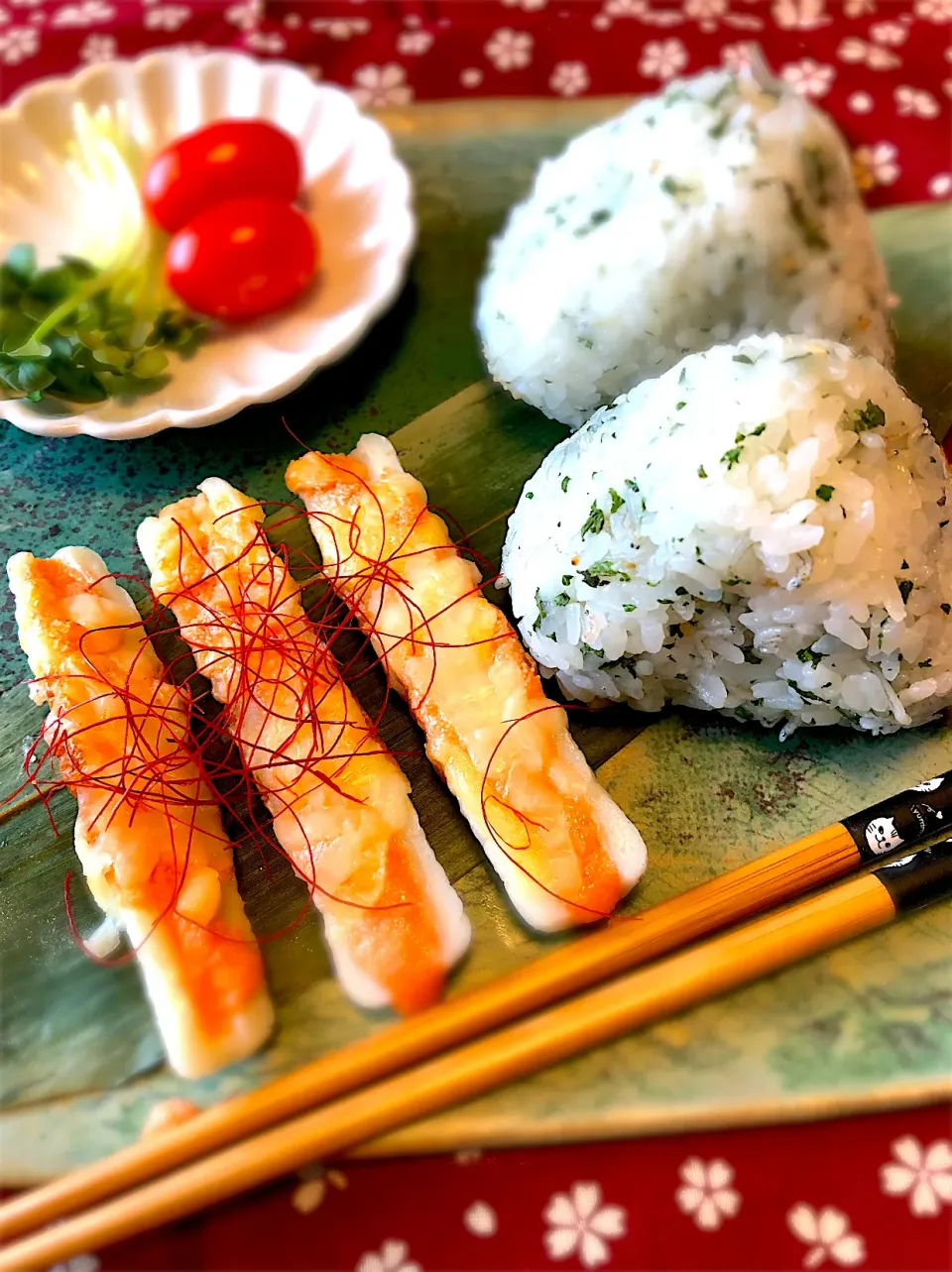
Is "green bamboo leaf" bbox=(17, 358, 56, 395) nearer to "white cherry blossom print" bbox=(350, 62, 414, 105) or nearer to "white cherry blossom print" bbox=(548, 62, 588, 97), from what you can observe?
"white cherry blossom print" bbox=(350, 62, 414, 105)

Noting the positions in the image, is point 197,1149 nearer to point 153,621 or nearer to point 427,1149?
point 427,1149

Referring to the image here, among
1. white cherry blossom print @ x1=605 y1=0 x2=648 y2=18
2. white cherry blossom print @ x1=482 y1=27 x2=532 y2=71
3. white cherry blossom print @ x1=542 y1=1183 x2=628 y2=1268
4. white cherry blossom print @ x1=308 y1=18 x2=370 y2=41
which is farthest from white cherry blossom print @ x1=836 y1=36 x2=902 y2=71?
white cherry blossom print @ x1=542 y1=1183 x2=628 y2=1268

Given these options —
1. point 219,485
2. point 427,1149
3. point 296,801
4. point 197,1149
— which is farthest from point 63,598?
point 427,1149

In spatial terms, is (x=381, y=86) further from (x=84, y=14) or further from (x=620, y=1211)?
(x=620, y=1211)

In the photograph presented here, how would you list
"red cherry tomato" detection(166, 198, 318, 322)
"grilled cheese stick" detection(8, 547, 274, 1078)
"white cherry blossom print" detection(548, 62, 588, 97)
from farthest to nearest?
"white cherry blossom print" detection(548, 62, 588, 97) → "red cherry tomato" detection(166, 198, 318, 322) → "grilled cheese stick" detection(8, 547, 274, 1078)

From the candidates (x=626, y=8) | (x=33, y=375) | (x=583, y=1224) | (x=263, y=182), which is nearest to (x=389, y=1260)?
(x=583, y=1224)

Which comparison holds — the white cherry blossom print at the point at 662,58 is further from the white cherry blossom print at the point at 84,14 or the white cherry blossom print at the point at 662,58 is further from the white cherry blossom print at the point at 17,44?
the white cherry blossom print at the point at 17,44
